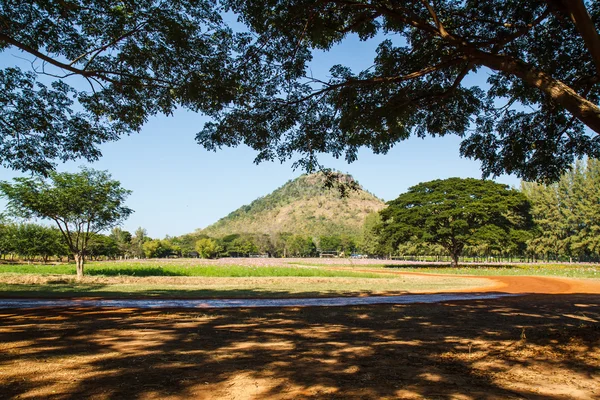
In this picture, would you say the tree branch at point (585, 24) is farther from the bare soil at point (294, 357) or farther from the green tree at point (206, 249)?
the green tree at point (206, 249)

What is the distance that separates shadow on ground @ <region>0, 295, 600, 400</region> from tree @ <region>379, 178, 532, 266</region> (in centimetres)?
3555

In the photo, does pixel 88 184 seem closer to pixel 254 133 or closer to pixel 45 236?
pixel 254 133

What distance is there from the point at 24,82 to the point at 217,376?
10.6 metres

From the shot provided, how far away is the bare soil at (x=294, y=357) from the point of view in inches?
164

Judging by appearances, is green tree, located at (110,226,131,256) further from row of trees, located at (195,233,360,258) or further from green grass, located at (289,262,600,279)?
green grass, located at (289,262,600,279)

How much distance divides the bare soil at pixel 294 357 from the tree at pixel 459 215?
1400 inches

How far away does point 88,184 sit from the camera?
26000 millimetres

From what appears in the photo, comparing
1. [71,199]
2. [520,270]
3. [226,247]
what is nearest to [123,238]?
[226,247]

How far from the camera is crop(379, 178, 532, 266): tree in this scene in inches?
1705

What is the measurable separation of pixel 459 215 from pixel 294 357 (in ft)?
144

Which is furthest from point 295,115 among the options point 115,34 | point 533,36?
point 533,36

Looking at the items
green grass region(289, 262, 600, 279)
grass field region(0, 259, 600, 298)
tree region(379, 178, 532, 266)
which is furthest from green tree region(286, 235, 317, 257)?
grass field region(0, 259, 600, 298)

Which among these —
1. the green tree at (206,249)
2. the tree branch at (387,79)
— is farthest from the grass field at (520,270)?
the green tree at (206,249)

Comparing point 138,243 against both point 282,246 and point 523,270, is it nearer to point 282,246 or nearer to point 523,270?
point 282,246
